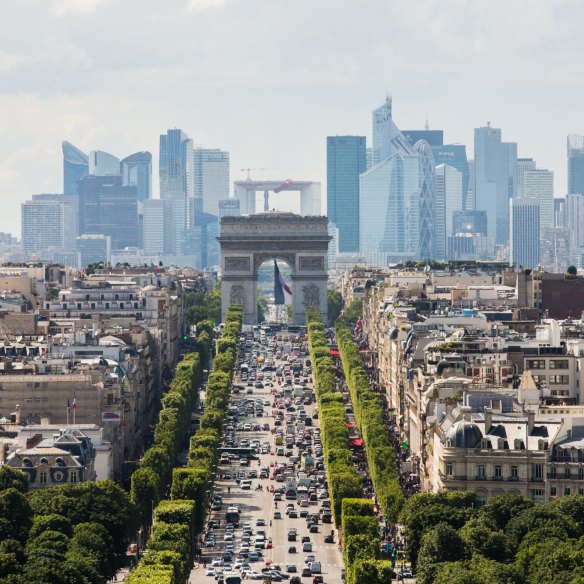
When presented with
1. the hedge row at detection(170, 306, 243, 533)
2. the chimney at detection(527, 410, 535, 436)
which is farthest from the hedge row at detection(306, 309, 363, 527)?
the chimney at detection(527, 410, 535, 436)

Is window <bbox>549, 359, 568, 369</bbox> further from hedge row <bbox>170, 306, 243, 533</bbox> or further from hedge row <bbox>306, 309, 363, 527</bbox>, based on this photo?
hedge row <bbox>170, 306, 243, 533</bbox>

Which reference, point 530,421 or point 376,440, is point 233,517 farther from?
point 530,421

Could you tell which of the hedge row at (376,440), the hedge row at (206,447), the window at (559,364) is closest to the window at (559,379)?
the window at (559,364)

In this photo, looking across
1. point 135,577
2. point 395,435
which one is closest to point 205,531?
point 135,577

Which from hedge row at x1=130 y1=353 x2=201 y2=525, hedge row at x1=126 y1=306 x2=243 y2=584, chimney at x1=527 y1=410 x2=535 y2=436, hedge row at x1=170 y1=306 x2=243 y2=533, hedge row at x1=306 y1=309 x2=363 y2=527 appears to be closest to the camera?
hedge row at x1=126 y1=306 x2=243 y2=584

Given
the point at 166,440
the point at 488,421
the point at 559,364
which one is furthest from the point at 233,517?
the point at 559,364
